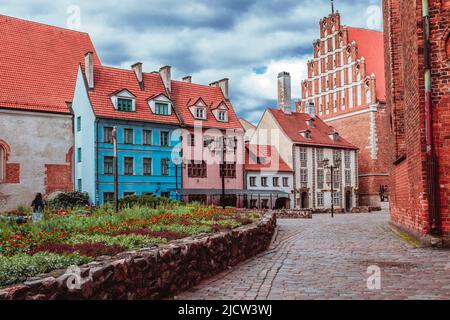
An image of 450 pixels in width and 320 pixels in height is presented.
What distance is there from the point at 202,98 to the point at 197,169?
23.1 feet

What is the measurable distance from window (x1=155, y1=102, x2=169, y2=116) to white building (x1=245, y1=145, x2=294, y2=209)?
31.7 feet

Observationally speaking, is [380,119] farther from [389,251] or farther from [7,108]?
[389,251]

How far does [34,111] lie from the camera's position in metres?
37.9

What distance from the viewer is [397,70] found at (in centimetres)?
1848

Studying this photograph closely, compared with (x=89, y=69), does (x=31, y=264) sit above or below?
below

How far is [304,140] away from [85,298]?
162ft

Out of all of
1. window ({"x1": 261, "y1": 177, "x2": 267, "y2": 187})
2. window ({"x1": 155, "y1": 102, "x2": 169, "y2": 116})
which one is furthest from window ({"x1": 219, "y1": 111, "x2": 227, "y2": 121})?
window ({"x1": 261, "y1": 177, "x2": 267, "y2": 187})

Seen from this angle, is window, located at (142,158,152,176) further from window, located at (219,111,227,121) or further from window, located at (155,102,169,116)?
window, located at (219,111,227,121)

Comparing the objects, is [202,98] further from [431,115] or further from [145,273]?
[145,273]

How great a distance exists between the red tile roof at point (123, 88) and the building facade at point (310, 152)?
47.1 ft

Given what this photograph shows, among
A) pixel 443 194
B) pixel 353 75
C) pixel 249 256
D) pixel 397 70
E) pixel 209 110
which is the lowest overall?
pixel 249 256

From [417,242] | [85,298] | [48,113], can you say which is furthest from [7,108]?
[85,298]

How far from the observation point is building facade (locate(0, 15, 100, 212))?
120ft

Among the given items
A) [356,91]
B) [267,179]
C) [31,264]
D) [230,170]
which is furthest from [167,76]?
[31,264]
